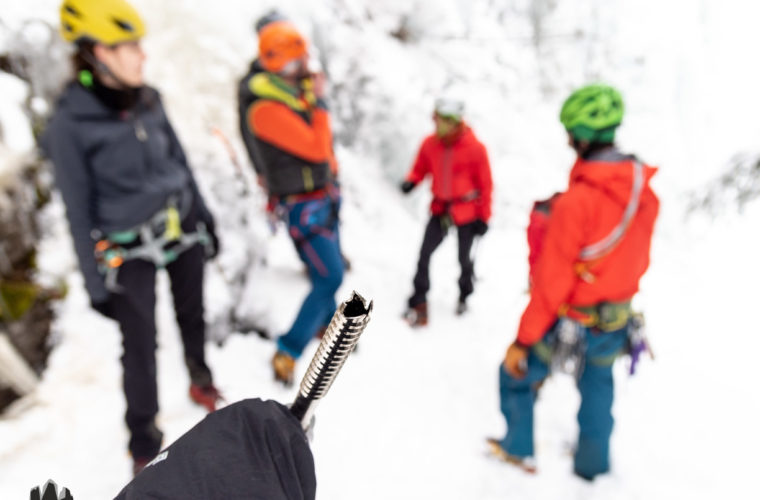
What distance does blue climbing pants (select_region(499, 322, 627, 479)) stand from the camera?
2.35 meters

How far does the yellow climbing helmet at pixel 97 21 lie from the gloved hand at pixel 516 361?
228 centimetres

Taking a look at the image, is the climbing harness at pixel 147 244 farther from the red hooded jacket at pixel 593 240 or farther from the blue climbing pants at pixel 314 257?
the red hooded jacket at pixel 593 240

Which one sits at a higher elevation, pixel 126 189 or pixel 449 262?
pixel 126 189

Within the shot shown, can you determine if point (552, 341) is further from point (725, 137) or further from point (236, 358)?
point (725, 137)

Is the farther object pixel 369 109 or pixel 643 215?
pixel 369 109

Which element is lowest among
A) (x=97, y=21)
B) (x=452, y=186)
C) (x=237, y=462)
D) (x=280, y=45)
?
(x=237, y=462)

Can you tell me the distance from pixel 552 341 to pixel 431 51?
5.07 metres

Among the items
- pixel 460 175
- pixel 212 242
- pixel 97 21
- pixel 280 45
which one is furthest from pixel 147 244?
pixel 460 175

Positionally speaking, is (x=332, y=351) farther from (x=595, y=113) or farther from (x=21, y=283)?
(x=21, y=283)

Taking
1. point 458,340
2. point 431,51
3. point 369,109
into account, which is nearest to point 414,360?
point 458,340

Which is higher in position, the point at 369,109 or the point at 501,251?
the point at 369,109

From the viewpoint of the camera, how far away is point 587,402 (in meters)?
2.48

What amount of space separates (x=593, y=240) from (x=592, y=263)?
0.12 metres

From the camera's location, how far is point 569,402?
3303mm
